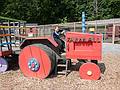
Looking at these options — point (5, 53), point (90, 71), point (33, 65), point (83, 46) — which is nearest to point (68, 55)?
point (83, 46)

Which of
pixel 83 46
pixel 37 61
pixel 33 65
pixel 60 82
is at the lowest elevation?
pixel 60 82

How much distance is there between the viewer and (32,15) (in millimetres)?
40531

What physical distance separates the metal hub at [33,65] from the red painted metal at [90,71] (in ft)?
4.43

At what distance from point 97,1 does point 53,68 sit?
3712 centimetres

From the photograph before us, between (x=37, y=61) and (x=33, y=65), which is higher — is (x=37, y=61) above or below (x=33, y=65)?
above

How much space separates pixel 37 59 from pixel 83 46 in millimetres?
1458

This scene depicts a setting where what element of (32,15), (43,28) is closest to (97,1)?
(32,15)

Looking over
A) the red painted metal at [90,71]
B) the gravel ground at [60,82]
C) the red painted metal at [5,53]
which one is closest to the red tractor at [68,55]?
the red painted metal at [90,71]

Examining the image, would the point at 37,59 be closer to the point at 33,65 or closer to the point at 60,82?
the point at 33,65

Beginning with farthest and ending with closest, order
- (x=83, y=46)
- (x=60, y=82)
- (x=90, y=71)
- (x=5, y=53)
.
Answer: (x=5, y=53) → (x=83, y=46) → (x=90, y=71) → (x=60, y=82)

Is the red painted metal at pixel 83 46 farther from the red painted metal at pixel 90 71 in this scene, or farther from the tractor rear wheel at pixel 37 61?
the tractor rear wheel at pixel 37 61

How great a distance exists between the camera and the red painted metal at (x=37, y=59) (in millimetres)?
8805

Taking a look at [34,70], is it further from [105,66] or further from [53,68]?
[105,66]

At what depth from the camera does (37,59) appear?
29.2 feet
